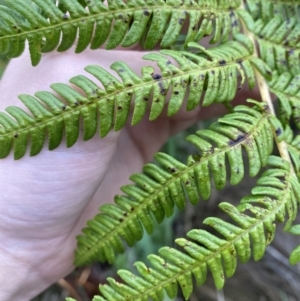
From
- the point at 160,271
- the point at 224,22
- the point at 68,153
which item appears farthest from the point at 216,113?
the point at 160,271

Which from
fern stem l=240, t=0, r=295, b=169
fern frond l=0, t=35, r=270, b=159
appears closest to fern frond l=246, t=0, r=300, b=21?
fern stem l=240, t=0, r=295, b=169

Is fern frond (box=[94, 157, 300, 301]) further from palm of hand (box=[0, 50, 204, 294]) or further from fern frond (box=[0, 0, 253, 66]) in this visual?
fern frond (box=[0, 0, 253, 66])

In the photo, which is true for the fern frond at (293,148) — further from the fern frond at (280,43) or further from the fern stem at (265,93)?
the fern frond at (280,43)

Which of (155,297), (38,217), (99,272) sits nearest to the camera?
(155,297)

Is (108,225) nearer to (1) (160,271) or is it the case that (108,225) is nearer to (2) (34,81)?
(1) (160,271)

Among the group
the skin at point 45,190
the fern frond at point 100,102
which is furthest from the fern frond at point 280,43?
the skin at point 45,190
